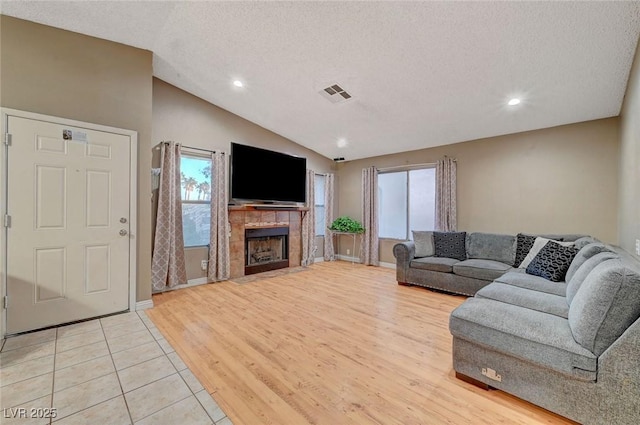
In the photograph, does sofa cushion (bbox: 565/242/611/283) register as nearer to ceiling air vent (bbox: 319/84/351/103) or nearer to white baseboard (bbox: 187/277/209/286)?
ceiling air vent (bbox: 319/84/351/103)

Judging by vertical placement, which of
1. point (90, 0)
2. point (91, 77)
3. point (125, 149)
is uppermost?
point (90, 0)

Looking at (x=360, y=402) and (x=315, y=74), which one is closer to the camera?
(x=360, y=402)

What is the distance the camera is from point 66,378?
6.14 feet

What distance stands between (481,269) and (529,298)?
4.87ft

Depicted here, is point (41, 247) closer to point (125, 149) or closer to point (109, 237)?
point (109, 237)

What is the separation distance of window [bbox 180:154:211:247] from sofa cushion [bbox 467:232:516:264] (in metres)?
4.39

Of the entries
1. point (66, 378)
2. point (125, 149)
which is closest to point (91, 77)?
point (125, 149)

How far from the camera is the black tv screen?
4.58 metres

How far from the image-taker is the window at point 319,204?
251 inches

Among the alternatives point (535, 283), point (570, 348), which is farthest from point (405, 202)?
point (570, 348)

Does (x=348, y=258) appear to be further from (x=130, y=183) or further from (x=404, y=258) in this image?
(x=130, y=183)

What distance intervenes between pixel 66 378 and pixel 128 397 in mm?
601

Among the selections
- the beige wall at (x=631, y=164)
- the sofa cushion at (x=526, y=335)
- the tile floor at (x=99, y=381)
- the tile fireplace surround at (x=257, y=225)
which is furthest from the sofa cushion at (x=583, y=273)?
the tile fireplace surround at (x=257, y=225)

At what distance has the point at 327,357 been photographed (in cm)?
217
